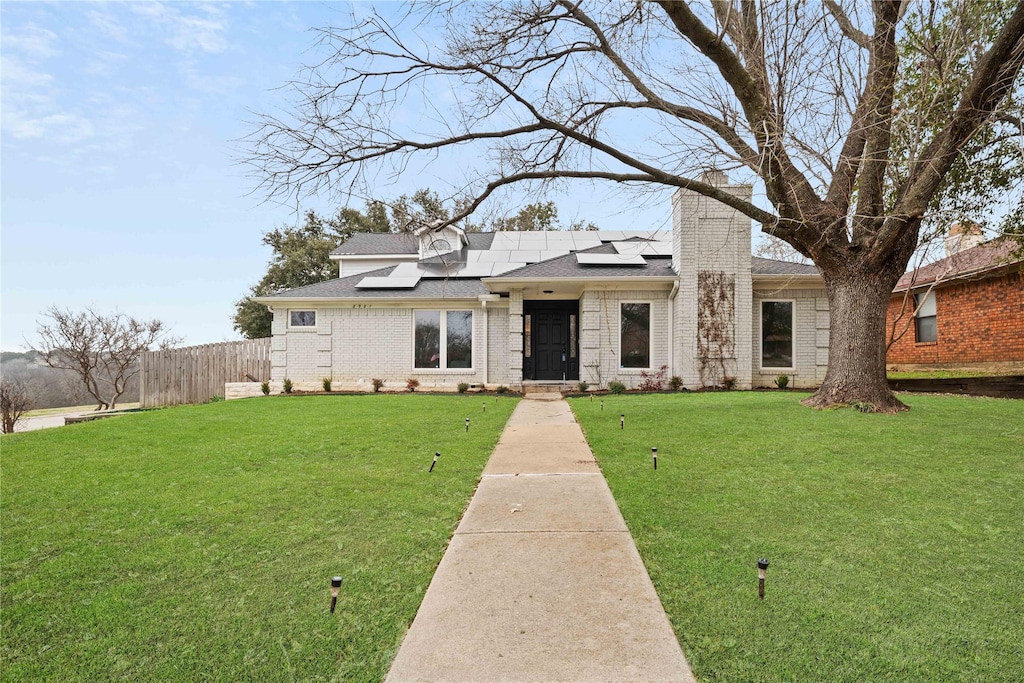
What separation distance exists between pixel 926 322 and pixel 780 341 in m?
6.49

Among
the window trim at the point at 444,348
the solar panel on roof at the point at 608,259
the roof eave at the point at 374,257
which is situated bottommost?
the window trim at the point at 444,348

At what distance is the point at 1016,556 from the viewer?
3164 millimetres

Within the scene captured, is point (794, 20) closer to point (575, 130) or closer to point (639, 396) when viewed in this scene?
point (575, 130)

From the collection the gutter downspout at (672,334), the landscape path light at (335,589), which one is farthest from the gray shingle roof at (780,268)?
the landscape path light at (335,589)

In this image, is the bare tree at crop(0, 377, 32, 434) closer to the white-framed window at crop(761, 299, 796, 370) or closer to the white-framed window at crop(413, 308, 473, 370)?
the white-framed window at crop(413, 308, 473, 370)

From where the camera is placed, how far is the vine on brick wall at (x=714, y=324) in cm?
1342

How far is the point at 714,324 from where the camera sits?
44.1ft

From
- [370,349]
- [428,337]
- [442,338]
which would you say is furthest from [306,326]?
[442,338]

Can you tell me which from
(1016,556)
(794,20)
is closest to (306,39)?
(794,20)

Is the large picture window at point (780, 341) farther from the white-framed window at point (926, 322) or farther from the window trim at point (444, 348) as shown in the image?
the window trim at point (444, 348)

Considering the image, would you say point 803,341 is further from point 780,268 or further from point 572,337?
point 572,337

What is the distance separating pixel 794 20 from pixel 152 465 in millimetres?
10520

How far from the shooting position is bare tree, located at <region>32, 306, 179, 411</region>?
16.3 m

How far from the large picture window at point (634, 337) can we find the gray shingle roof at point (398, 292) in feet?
13.2
